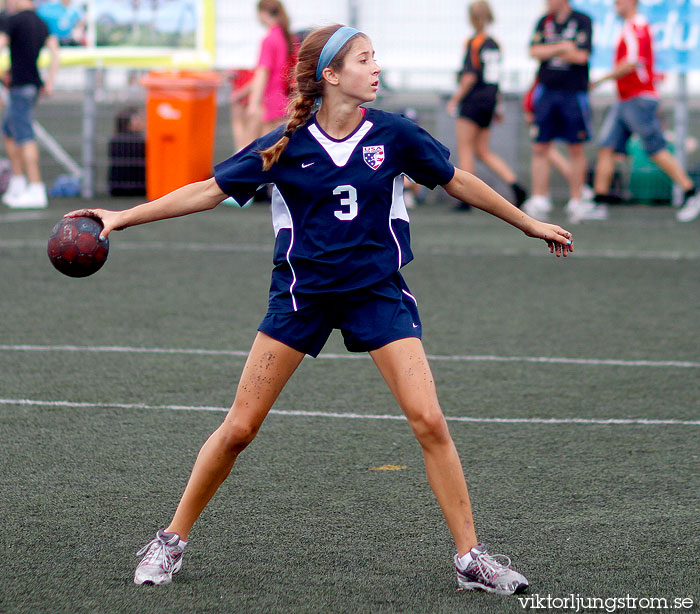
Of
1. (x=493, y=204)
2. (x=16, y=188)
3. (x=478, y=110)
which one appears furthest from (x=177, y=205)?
(x=16, y=188)

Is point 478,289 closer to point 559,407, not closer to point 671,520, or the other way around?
point 559,407

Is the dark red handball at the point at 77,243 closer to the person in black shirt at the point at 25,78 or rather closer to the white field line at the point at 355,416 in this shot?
the white field line at the point at 355,416

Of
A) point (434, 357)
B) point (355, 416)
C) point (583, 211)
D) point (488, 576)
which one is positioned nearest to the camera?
point (488, 576)

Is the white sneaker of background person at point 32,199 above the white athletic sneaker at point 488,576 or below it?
below

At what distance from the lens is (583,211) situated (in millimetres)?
14500

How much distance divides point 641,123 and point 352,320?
10856mm

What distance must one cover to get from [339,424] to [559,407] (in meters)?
1.21

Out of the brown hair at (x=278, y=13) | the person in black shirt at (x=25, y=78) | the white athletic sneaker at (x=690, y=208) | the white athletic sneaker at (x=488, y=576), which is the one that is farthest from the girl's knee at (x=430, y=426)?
the person in black shirt at (x=25, y=78)

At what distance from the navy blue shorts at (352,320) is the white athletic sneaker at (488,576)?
766 mm

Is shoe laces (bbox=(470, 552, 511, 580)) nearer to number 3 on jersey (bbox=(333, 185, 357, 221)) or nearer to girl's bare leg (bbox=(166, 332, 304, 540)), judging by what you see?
girl's bare leg (bbox=(166, 332, 304, 540))

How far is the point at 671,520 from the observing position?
4.75 meters

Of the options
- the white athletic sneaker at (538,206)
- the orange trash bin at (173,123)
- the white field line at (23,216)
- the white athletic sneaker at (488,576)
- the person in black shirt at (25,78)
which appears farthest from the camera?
the orange trash bin at (173,123)

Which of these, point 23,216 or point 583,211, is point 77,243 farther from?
point 583,211

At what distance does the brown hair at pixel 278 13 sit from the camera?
15141mm
